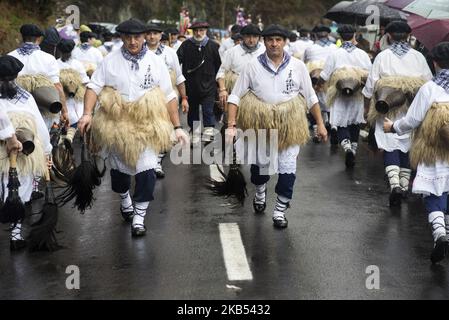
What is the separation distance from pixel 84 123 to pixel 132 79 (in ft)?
2.03

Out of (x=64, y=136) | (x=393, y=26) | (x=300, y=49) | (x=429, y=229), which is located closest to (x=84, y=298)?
(x=429, y=229)

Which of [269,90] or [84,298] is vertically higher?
[269,90]

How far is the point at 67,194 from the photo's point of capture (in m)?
8.23

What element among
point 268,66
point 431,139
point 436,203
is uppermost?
point 268,66

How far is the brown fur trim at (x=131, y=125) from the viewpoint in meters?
7.62

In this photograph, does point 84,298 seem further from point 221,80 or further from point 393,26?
point 221,80

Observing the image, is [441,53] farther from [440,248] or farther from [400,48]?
[400,48]

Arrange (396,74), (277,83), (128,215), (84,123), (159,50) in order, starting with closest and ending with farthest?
1. (84,123)
2. (277,83)
3. (128,215)
4. (396,74)
5. (159,50)

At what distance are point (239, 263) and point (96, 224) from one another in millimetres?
2177

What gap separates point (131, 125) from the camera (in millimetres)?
7672

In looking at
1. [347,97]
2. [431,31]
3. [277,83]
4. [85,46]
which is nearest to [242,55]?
[347,97]

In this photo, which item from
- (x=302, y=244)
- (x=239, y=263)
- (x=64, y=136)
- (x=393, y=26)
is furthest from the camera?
(x=64, y=136)

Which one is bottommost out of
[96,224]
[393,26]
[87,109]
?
[96,224]

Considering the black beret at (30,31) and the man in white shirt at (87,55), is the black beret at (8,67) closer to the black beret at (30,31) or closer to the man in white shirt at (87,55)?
the black beret at (30,31)
